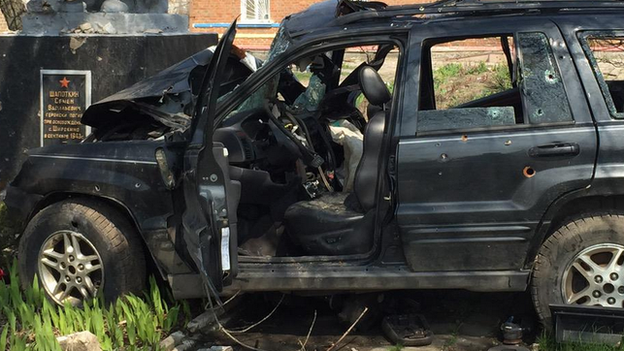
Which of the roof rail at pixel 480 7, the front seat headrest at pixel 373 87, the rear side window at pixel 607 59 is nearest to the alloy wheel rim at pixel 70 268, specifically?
the front seat headrest at pixel 373 87

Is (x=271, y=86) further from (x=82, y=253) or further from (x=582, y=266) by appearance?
(x=582, y=266)

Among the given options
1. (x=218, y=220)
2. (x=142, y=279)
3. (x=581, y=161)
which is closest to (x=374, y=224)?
(x=218, y=220)

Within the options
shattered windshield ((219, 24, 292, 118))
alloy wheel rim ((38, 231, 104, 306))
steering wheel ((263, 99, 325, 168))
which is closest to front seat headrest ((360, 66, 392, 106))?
shattered windshield ((219, 24, 292, 118))

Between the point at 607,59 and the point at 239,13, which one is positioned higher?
the point at 239,13

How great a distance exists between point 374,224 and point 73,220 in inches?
72.0

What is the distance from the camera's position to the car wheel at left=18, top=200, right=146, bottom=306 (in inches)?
184

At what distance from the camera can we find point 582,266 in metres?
4.23

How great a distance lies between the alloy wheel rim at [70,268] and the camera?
474 centimetres

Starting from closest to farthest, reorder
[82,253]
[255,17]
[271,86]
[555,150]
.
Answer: [555,150]
[82,253]
[271,86]
[255,17]

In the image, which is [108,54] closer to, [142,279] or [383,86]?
[142,279]

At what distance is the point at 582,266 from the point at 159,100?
9.30 feet

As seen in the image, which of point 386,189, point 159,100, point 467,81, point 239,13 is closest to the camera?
point 386,189

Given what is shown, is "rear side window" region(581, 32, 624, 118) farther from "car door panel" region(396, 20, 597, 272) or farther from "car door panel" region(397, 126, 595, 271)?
"car door panel" region(397, 126, 595, 271)

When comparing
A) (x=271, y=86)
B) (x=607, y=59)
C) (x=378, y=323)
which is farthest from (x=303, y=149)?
(x=607, y=59)
